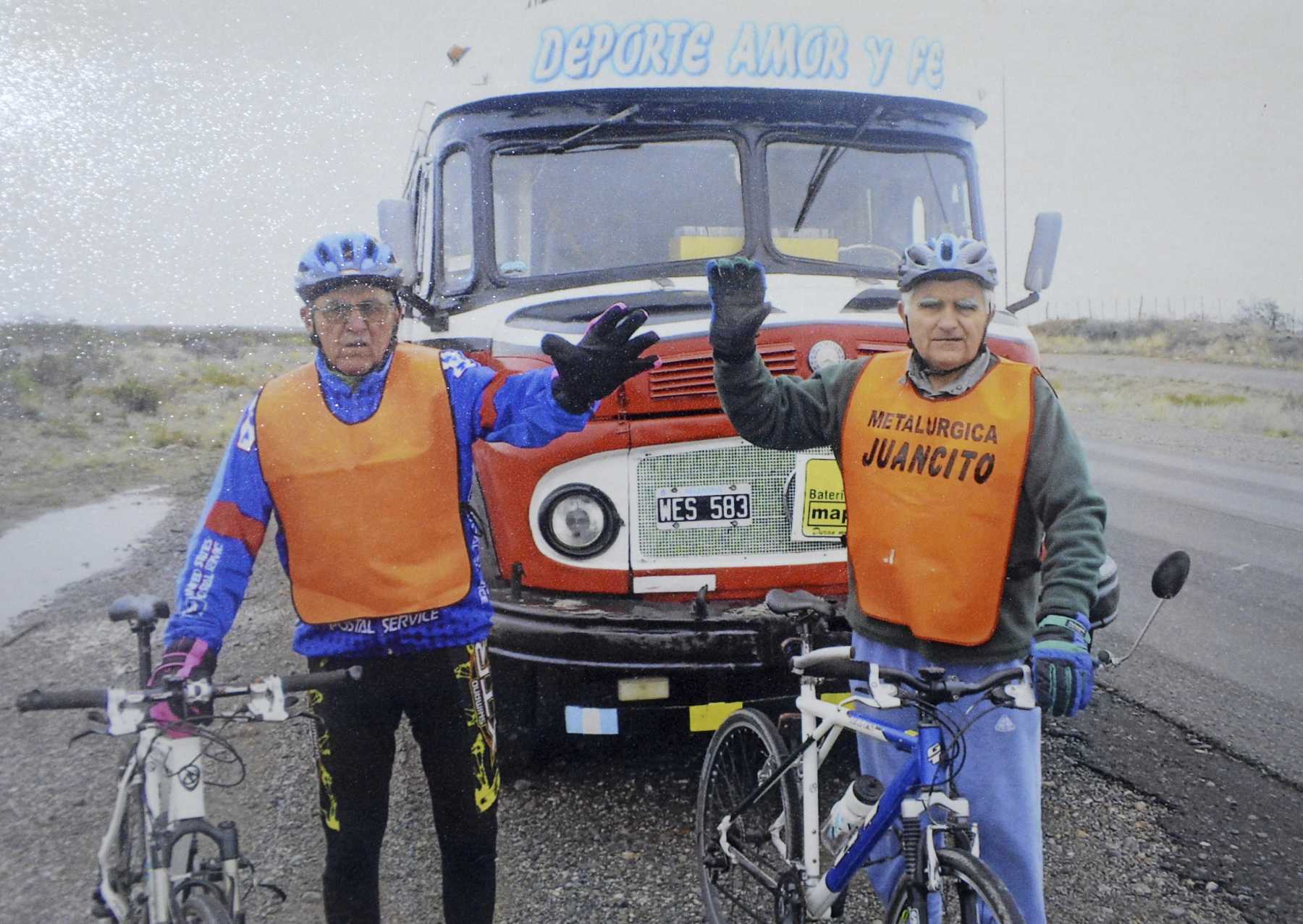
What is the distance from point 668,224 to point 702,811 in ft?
8.02

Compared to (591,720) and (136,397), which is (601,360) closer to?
(591,720)

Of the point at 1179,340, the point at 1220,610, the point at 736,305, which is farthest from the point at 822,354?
the point at 1179,340

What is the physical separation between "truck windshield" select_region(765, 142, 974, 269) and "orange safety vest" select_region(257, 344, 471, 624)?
2443 millimetres

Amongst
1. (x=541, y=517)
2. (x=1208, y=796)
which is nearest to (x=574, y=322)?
(x=541, y=517)

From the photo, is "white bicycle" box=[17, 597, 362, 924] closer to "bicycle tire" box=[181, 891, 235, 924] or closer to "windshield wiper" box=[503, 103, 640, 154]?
"bicycle tire" box=[181, 891, 235, 924]

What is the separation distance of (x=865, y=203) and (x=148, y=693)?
3.67m

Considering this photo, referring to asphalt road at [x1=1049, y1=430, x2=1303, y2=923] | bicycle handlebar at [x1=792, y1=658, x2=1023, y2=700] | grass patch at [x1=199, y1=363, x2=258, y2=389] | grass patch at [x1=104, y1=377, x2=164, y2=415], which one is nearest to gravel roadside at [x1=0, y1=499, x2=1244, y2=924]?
asphalt road at [x1=1049, y1=430, x2=1303, y2=923]

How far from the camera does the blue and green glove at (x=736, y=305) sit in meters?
2.69

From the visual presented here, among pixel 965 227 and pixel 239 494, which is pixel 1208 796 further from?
pixel 239 494

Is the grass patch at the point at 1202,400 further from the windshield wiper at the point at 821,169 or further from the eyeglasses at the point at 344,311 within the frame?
the eyeglasses at the point at 344,311

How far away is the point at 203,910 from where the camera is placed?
2.25 metres

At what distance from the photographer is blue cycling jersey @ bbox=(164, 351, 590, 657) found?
8.16ft

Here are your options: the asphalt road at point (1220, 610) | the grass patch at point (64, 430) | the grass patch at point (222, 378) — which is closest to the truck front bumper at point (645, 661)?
the asphalt road at point (1220, 610)

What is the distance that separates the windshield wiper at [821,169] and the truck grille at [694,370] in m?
1.01
